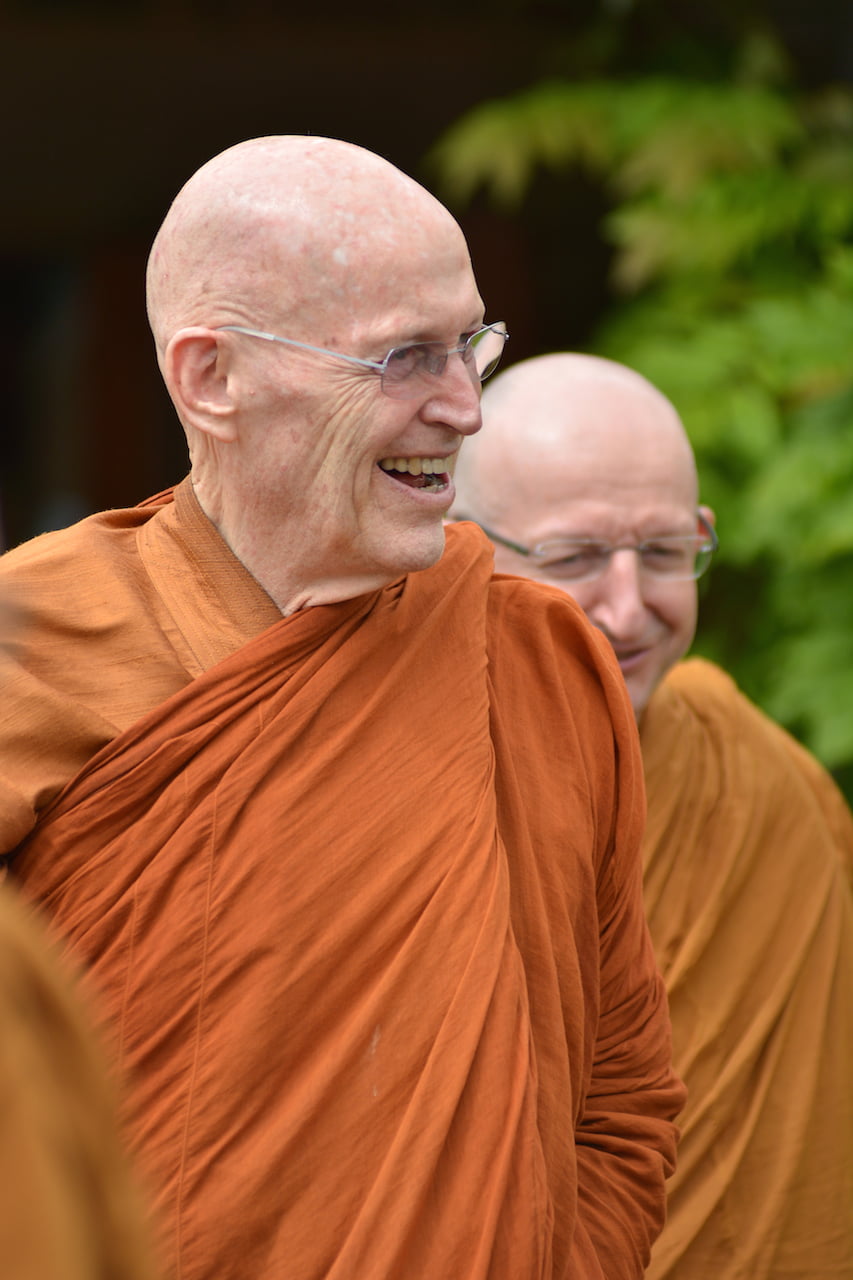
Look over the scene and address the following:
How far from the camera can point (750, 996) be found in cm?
254

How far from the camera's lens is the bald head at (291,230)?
1.55 meters

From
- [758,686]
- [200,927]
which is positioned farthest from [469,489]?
[758,686]

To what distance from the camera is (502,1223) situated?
1555 millimetres

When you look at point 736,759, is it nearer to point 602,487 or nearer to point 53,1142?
point 602,487

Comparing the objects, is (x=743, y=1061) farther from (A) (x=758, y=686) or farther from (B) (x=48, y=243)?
(B) (x=48, y=243)

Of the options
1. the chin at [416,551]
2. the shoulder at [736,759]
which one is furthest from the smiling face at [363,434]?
the shoulder at [736,759]

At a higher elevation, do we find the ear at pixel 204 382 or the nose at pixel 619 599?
the ear at pixel 204 382

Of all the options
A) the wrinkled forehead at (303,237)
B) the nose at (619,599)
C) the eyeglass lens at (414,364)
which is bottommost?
the nose at (619,599)

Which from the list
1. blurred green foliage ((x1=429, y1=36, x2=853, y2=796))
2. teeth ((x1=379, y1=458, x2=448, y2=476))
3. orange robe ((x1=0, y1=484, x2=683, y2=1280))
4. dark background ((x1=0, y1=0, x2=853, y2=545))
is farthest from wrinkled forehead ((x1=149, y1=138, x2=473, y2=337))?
dark background ((x1=0, y1=0, x2=853, y2=545))

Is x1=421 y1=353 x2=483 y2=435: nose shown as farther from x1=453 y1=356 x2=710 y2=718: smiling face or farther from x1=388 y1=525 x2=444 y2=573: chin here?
x1=453 y1=356 x2=710 y2=718: smiling face

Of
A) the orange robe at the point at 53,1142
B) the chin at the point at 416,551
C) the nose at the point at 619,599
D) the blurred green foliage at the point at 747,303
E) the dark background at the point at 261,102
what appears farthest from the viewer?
the dark background at the point at 261,102

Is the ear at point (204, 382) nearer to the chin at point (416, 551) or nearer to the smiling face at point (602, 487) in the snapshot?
the chin at point (416, 551)

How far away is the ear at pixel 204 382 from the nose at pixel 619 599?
3.05 feet

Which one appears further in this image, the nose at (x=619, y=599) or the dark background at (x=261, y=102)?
the dark background at (x=261, y=102)
